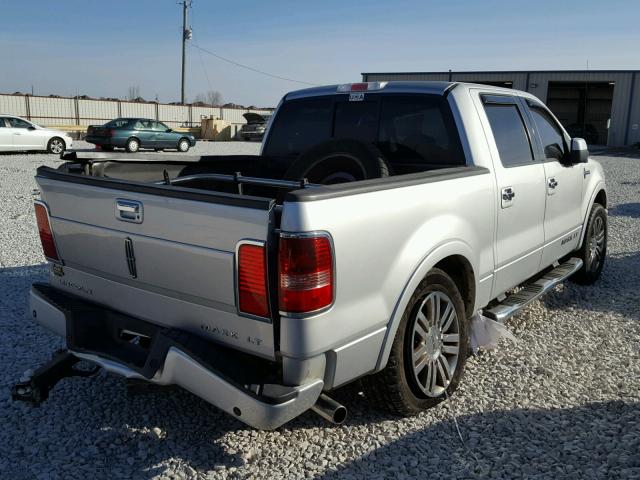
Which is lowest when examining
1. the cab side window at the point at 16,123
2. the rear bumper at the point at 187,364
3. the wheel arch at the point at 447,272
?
the rear bumper at the point at 187,364

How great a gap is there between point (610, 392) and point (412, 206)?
6.37 ft

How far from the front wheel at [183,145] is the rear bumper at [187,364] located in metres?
25.4

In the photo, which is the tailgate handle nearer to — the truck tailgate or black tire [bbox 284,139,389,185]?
the truck tailgate

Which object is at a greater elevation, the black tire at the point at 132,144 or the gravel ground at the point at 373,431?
the black tire at the point at 132,144

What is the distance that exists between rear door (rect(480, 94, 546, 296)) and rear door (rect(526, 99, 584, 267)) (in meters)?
0.18

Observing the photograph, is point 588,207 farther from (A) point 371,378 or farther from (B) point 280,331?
(B) point 280,331

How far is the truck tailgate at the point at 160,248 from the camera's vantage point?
2.72 meters

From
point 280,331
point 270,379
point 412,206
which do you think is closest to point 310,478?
A: point 270,379

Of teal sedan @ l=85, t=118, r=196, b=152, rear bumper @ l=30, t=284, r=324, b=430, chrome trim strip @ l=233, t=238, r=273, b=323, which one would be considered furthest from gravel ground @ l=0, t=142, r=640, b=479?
teal sedan @ l=85, t=118, r=196, b=152

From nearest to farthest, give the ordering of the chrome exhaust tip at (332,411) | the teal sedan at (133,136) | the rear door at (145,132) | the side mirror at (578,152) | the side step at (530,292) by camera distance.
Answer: the chrome exhaust tip at (332,411)
the side step at (530,292)
the side mirror at (578,152)
the teal sedan at (133,136)
the rear door at (145,132)

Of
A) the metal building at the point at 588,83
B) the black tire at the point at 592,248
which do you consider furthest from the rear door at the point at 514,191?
the metal building at the point at 588,83

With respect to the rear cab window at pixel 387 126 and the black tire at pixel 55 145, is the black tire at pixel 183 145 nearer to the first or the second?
the black tire at pixel 55 145

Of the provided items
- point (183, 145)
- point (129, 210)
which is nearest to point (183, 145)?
point (183, 145)

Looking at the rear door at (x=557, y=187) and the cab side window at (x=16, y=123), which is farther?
the cab side window at (x=16, y=123)
